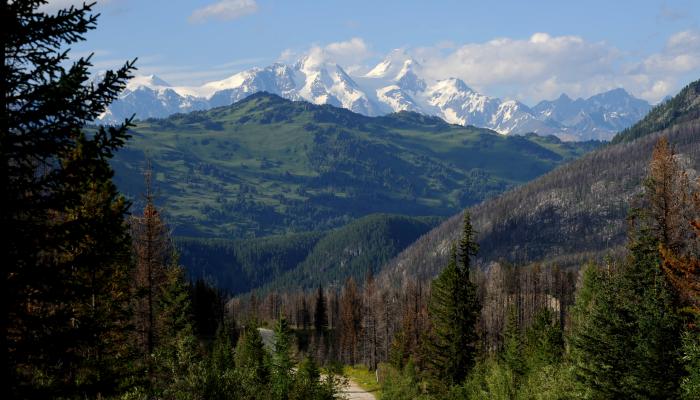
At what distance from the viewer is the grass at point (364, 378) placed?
104125 millimetres

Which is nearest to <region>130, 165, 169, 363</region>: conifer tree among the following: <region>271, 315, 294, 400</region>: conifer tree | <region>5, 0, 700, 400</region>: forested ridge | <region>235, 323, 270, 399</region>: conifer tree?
<region>5, 0, 700, 400</region>: forested ridge

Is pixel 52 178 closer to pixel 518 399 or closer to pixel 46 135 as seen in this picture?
pixel 46 135

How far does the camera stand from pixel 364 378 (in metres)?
118

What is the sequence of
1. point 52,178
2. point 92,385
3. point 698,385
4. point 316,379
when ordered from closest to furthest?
point 52,178
point 92,385
point 698,385
point 316,379

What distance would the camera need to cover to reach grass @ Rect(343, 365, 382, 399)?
342 ft

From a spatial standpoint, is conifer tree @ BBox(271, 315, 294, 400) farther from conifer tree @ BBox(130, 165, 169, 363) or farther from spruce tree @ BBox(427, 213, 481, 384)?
conifer tree @ BBox(130, 165, 169, 363)

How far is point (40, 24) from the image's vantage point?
14.3 metres

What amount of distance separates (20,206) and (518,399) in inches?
1673

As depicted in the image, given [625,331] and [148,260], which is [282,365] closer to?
[148,260]

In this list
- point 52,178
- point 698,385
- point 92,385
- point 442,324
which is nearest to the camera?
point 52,178

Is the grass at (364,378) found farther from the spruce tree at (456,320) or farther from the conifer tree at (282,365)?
the spruce tree at (456,320)

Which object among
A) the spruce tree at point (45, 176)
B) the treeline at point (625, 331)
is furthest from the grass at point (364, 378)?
the spruce tree at point (45, 176)

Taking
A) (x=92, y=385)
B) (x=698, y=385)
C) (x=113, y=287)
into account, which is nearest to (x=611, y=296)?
(x=698, y=385)

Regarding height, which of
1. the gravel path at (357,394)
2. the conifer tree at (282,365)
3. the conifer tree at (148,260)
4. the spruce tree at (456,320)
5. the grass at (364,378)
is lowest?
the grass at (364,378)
